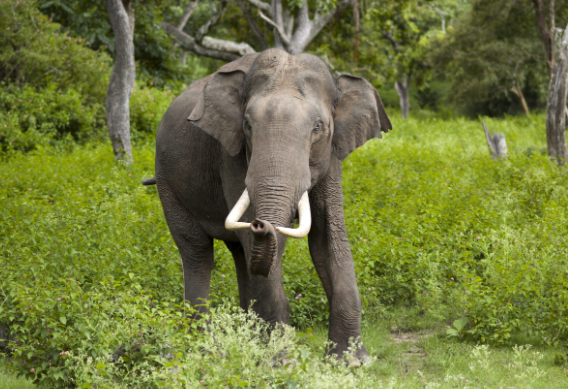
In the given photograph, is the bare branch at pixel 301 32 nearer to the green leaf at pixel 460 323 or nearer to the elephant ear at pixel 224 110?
the elephant ear at pixel 224 110

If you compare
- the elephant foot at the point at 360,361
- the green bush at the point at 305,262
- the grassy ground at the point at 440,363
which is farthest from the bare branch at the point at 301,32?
the elephant foot at the point at 360,361

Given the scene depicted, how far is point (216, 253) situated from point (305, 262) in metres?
1.03

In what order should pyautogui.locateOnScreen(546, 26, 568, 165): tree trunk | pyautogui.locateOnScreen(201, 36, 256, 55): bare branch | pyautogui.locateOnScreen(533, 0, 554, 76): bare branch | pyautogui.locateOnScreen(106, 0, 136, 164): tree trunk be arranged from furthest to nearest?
1. pyautogui.locateOnScreen(201, 36, 256, 55): bare branch
2. pyautogui.locateOnScreen(533, 0, 554, 76): bare branch
3. pyautogui.locateOnScreen(546, 26, 568, 165): tree trunk
4. pyautogui.locateOnScreen(106, 0, 136, 164): tree trunk

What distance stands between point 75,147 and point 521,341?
1031cm

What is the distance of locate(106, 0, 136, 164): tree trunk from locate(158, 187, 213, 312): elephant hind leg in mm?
5412

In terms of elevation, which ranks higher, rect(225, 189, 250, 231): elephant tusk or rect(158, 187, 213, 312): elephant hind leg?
rect(225, 189, 250, 231): elephant tusk

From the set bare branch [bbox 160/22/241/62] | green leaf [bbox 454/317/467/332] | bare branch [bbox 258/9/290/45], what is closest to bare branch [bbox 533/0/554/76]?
bare branch [bbox 258/9/290/45]

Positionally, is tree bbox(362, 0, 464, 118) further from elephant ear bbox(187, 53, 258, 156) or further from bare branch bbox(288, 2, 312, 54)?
elephant ear bbox(187, 53, 258, 156)

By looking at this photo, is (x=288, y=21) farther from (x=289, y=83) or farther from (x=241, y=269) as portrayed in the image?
(x=289, y=83)

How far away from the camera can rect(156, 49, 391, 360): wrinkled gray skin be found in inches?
162

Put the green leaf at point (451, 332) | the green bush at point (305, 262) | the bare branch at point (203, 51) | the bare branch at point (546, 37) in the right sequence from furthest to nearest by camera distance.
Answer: the bare branch at point (203, 51)
the bare branch at point (546, 37)
the green leaf at point (451, 332)
the green bush at point (305, 262)

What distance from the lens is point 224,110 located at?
485cm

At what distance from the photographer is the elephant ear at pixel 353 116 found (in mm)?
4844

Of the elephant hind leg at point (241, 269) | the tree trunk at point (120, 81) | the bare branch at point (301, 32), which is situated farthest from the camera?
the bare branch at point (301, 32)
